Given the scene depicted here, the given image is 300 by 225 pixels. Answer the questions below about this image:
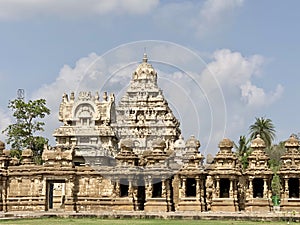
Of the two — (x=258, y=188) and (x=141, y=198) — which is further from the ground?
(x=258, y=188)

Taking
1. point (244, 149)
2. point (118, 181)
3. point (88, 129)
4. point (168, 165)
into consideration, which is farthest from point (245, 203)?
point (88, 129)

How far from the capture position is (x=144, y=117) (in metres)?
70.7

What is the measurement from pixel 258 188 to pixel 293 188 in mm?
2422

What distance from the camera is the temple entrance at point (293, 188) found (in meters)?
42.2

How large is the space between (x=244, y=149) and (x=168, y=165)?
23.8 m

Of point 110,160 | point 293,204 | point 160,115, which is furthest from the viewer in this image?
point 160,115

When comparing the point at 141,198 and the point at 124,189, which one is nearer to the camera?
the point at 124,189

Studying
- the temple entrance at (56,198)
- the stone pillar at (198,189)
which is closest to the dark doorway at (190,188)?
the stone pillar at (198,189)

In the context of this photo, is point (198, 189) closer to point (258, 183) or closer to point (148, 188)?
point (148, 188)

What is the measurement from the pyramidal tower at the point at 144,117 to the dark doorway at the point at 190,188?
2291 centimetres

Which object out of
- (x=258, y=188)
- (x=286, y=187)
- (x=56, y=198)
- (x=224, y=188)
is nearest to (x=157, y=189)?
(x=224, y=188)

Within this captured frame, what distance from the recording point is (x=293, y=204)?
135ft

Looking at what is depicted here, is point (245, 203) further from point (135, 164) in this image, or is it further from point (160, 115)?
point (160, 115)

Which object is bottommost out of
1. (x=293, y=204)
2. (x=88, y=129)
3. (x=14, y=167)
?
(x=293, y=204)
